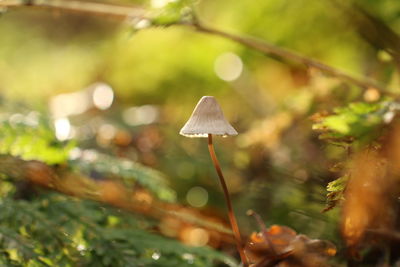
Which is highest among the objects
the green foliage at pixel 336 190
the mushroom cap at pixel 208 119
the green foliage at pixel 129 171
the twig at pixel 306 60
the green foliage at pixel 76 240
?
the twig at pixel 306 60

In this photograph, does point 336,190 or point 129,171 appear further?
point 129,171

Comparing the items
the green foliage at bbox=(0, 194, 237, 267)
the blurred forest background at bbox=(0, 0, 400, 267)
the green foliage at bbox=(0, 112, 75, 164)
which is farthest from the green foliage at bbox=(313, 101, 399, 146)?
the green foliage at bbox=(0, 112, 75, 164)

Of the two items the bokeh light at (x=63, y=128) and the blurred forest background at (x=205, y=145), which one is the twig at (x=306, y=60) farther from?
the bokeh light at (x=63, y=128)

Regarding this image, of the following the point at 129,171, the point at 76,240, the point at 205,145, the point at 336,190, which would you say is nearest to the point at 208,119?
the point at 336,190

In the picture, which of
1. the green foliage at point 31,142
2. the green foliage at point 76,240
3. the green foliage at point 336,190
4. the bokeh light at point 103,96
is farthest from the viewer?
the bokeh light at point 103,96

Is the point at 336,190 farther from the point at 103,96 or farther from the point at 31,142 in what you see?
the point at 103,96

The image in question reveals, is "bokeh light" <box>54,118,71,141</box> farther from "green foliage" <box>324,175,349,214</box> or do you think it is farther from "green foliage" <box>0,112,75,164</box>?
"green foliage" <box>324,175,349,214</box>

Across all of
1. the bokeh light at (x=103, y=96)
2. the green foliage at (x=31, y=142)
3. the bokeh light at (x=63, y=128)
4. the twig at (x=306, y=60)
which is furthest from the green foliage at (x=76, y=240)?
the bokeh light at (x=103, y=96)
